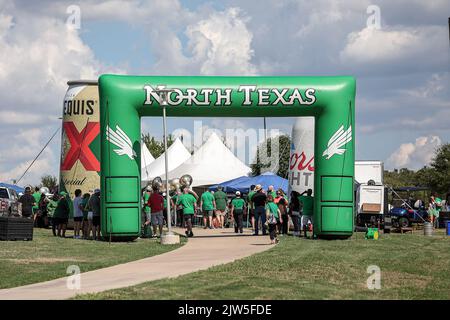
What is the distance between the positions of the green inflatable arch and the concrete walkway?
203 cm

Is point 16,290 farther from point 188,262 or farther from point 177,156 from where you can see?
point 177,156

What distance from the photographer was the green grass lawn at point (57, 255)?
15.8 meters

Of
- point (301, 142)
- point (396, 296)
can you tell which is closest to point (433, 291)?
point (396, 296)

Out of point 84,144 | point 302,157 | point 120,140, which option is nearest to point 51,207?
point 84,144

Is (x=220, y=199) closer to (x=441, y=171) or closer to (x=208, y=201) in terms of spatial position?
(x=208, y=201)

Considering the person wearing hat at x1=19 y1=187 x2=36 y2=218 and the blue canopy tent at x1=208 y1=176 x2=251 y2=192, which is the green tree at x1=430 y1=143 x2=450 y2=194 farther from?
the person wearing hat at x1=19 y1=187 x2=36 y2=218

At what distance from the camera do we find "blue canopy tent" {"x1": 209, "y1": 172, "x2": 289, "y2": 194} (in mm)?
38219

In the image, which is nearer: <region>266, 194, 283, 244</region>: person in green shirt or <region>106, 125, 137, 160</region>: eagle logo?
<region>266, 194, 283, 244</region>: person in green shirt

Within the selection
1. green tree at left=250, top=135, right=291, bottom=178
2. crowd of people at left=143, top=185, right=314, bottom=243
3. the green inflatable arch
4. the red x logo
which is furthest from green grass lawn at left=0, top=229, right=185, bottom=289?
green tree at left=250, top=135, right=291, bottom=178

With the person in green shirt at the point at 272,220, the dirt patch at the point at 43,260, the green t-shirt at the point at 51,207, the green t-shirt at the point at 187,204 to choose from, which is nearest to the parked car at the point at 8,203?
the green t-shirt at the point at 51,207

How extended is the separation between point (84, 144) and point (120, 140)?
7.36 m

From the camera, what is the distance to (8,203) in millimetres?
36812

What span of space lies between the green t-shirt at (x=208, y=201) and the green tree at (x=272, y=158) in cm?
3230

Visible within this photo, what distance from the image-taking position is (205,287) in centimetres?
1307
